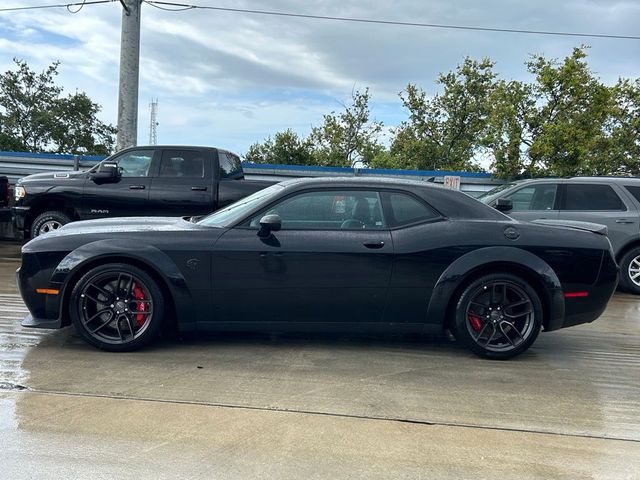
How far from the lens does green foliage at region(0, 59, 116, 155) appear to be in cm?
2864

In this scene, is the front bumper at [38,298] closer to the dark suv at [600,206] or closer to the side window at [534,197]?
the dark suv at [600,206]

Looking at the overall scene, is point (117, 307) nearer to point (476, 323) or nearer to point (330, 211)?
point (330, 211)

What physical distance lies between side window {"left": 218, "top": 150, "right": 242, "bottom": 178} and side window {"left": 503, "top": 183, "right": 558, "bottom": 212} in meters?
4.60

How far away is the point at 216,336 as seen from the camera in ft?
16.8

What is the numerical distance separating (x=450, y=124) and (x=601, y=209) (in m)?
10.2

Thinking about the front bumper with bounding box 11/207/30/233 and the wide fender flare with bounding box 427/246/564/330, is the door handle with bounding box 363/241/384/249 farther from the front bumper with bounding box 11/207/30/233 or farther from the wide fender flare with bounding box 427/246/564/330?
the front bumper with bounding box 11/207/30/233

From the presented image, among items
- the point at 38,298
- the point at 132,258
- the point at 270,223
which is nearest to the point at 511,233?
the point at 270,223

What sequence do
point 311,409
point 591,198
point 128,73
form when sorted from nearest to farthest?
Answer: point 311,409 → point 591,198 → point 128,73

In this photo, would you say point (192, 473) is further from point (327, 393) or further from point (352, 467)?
point (327, 393)

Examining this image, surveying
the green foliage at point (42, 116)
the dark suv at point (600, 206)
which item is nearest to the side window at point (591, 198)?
the dark suv at point (600, 206)

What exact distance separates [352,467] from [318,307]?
175 centimetres

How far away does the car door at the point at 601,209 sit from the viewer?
817cm

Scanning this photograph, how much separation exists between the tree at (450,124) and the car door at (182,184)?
1044cm

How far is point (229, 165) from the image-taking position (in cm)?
951
